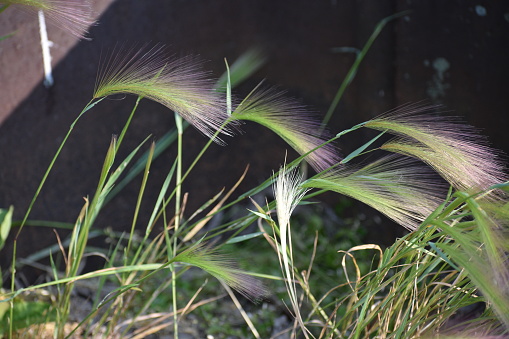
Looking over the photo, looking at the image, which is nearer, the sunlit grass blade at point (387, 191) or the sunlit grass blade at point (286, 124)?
the sunlit grass blade at point (387, 191)

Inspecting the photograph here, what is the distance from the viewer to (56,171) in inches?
85.0

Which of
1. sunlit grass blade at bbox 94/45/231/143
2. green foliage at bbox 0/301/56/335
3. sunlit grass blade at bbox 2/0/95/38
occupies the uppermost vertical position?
sunlit grass blade at bbox 2/0/95/38

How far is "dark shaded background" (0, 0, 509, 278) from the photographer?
2008mm

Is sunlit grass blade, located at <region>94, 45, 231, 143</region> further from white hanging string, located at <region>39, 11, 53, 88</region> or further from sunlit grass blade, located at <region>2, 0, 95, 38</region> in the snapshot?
white hanging string, located at <region>39, 11, 53, 88</region>

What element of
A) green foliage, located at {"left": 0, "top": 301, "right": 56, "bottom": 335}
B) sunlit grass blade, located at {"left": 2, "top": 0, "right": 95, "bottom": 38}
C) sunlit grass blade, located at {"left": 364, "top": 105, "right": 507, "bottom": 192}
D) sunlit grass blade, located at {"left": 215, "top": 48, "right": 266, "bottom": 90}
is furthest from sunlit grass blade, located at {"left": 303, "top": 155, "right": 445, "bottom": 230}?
sunlit grass blade, located at {"left": 215, "top": 48, "right": 266, "bottom": 90}

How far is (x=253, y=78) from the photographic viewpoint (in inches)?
97.3

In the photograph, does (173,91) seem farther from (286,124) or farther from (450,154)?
(450,154)

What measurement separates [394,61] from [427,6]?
23 cm

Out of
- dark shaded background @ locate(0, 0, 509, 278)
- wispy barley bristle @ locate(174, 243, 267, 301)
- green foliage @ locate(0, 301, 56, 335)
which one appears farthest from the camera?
dark shaded background @ locate(0, 0, 509, 278)

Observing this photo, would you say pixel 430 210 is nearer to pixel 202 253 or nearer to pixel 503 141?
pixel 202 253

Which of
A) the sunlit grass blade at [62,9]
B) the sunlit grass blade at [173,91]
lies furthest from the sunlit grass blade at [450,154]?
the sunlit grass blade at [62,9]

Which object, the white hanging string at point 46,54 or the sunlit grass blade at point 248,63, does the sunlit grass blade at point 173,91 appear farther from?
the sunlit grass blade at point 248,63

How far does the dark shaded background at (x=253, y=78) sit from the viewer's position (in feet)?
6.59

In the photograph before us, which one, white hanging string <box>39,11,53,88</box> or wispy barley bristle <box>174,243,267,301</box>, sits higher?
white hanging string <box>39,11,53,88</box>
